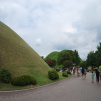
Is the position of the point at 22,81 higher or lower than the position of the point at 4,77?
lower

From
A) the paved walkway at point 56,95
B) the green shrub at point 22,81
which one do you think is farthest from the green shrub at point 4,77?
the paved walkway at point 56,95

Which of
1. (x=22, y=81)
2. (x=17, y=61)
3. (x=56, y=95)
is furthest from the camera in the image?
(x=17, y=61)

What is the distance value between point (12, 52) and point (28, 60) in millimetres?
2589

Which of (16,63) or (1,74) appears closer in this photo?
(1,74)

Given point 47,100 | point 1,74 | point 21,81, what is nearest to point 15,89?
point 21,81

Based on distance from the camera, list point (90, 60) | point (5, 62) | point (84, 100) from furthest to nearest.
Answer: point (90, 60) < point (5, 62) < point (84, 100)

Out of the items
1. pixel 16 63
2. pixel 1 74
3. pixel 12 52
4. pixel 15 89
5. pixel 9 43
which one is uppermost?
pixel 9 43

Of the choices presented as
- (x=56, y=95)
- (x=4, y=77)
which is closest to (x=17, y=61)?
(x=4, y=77)

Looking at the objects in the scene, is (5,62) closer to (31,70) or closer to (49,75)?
(31,70)

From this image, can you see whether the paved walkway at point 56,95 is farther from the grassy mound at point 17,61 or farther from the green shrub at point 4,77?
the grassy mound at point 17,61

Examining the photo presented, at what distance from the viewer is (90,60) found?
53.1 meters

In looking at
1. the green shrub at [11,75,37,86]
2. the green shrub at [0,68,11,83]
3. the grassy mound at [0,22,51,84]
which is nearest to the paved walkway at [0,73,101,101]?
the green shrub at [11,75,37,86]

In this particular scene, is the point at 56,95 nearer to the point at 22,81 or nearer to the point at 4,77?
the point at 22,81

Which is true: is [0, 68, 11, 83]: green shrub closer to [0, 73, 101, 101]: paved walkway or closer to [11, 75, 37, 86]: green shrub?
[11, 75, 37, 86]: green shrub
